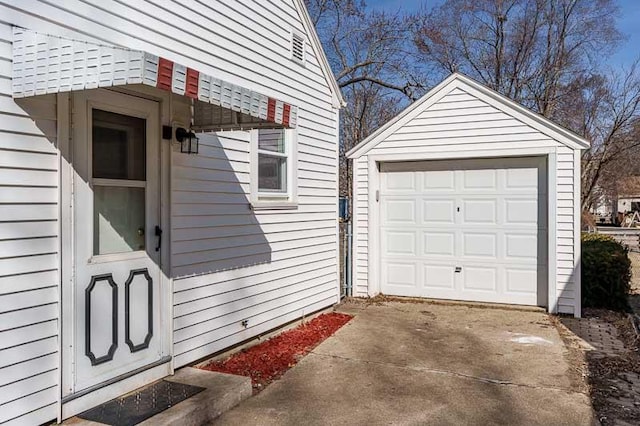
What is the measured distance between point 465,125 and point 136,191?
5.20 meters

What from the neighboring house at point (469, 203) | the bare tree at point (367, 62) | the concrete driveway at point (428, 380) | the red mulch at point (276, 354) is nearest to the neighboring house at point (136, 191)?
the red mulch at point (276, 354)

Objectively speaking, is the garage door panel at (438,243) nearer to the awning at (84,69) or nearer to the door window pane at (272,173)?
the door window pane at (272,173)

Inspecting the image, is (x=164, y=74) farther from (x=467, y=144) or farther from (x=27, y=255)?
(x=467, y=144)

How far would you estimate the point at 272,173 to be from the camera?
595 centimetres

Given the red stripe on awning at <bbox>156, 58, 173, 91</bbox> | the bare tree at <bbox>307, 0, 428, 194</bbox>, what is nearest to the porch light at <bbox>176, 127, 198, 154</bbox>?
the red stripe on awning at <bbox>156, 58, 173, 91</bbox>

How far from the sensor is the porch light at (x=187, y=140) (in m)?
4.32

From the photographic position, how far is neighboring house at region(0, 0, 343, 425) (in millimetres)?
3012

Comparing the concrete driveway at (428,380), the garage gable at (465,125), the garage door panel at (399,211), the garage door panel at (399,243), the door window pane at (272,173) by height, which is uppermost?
the garage gable at (465,125)

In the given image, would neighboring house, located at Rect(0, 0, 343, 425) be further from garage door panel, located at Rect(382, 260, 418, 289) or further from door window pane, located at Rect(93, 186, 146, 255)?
garage door panel, located at Rect(382, 260, 418, 289)

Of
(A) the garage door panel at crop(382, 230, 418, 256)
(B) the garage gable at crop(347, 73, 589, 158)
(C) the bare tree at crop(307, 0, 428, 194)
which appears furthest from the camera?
(C) the bare tree at crop(307, 0, 428, 194)

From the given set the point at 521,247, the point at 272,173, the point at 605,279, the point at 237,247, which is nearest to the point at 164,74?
the point at 237,247

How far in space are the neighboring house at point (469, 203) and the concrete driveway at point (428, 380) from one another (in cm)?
107

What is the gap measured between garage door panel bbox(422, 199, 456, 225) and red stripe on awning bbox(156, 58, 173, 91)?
18.6 ft

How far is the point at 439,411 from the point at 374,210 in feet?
15.0
